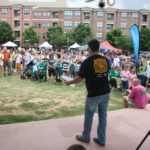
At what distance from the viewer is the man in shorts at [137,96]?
5305 millimetres

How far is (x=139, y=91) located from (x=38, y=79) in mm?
6420

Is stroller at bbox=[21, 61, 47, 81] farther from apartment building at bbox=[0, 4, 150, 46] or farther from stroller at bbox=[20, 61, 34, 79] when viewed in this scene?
apartment building at bbox=[0, 4, 150, 46]

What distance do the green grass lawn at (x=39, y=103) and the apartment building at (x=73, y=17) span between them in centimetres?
4392

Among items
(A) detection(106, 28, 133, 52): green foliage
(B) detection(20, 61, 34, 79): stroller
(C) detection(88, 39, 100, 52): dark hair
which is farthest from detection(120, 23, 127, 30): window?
(C) detection(88, 39, 100, 52): dark hair

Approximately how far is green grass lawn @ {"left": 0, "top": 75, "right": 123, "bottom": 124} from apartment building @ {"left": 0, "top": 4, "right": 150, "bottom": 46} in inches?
1729

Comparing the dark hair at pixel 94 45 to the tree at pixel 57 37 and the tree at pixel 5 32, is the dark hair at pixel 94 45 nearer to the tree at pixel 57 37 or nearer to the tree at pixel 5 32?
the tree at pixel 57 37

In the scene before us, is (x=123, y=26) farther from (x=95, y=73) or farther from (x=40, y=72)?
(x=95, y=73)

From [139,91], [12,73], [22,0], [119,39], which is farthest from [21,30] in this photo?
[139,91]

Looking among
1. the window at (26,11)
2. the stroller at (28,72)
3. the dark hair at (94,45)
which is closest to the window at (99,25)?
the window at (26,11)

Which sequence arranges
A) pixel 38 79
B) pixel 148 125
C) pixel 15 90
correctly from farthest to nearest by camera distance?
pixel 38 79
pixel 15 90
pixel 148 125

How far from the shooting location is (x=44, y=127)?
421 cm

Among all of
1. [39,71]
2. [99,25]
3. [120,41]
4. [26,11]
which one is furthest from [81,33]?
[39,71]

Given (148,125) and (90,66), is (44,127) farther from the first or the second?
(148,125)

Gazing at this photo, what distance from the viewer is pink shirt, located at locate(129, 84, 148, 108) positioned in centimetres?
530
